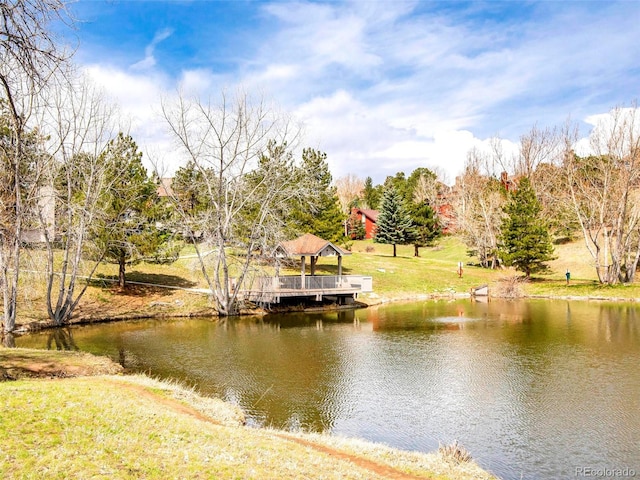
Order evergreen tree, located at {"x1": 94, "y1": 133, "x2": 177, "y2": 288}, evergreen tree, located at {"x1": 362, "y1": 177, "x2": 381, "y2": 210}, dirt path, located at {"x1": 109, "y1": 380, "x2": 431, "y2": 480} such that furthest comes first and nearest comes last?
1. evergreen tree, located at {"x1": 362, "y1": 177, "x2": 381, "y2": 210}
2. evergreen tree, located at {"x1": 94, "y1": 133, "x2": 177, "y2": 288}
3. dirt path, located at {"x1": 109, "y1": 380, "x2": 431, "y2": 480}

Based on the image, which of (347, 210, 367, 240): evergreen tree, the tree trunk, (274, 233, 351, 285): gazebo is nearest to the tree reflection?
the tree trunk

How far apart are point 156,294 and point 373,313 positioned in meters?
14.3

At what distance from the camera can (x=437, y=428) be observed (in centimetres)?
1230

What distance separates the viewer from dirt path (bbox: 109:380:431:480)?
28.6ft

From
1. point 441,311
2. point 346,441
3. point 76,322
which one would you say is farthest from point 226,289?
point 346,441

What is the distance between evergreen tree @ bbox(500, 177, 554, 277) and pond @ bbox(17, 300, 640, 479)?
1424cm

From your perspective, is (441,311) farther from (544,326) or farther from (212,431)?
(212,431)

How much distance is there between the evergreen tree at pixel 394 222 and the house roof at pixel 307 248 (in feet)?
85.0

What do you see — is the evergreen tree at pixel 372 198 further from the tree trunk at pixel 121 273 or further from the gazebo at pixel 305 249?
the tree trunk at pixel 121 273

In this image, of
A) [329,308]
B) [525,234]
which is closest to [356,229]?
[525,234]

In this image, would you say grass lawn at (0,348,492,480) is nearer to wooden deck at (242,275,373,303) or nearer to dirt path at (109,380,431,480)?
dirt path at (109,380,431,480)

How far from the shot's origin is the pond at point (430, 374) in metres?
11.6

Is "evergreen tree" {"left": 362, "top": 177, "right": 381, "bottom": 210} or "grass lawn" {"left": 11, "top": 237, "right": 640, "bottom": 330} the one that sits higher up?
→ "evergreen tree" {"left": 362, "top": 177, "right": 381, "bottom": 210}

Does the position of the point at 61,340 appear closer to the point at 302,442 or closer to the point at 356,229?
the point at 302,442
